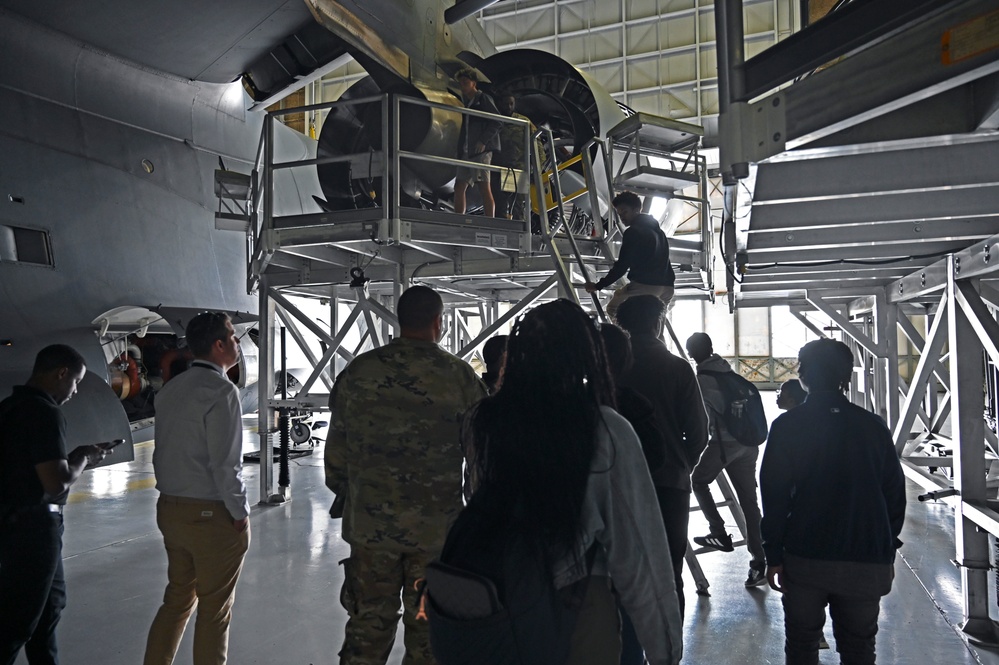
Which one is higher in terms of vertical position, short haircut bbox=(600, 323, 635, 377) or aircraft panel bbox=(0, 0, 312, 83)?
aircraft panel bbox=(0, 0, 312, 83)

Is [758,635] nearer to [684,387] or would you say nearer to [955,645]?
[955,645]

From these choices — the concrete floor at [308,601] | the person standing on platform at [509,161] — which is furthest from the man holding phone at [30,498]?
the person standing on platform at [509,161]

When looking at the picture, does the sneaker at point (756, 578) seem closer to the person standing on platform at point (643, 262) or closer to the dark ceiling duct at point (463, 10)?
the person standing on platform at point (643, 262)

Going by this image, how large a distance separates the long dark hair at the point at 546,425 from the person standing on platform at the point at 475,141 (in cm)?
508

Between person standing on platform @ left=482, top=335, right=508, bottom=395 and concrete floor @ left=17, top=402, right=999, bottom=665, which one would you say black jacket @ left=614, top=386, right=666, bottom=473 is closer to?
person standing on platform @ left=482, top=335, right=508, bottom=395

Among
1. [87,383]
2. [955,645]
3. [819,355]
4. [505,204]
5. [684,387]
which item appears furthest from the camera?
[505,204]

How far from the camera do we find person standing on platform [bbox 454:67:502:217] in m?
7.08

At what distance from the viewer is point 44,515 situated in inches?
141

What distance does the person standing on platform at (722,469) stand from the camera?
229 inches

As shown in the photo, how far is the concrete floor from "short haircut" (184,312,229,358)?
217 centimetres

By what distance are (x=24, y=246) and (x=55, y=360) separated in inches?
161

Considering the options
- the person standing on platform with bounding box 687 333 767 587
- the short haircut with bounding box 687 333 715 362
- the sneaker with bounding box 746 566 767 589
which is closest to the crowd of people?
the person standing on platform with bounding box 687 333 767 587

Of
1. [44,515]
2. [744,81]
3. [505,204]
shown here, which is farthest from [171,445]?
[505,204]

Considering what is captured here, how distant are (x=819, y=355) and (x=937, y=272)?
152 inches
